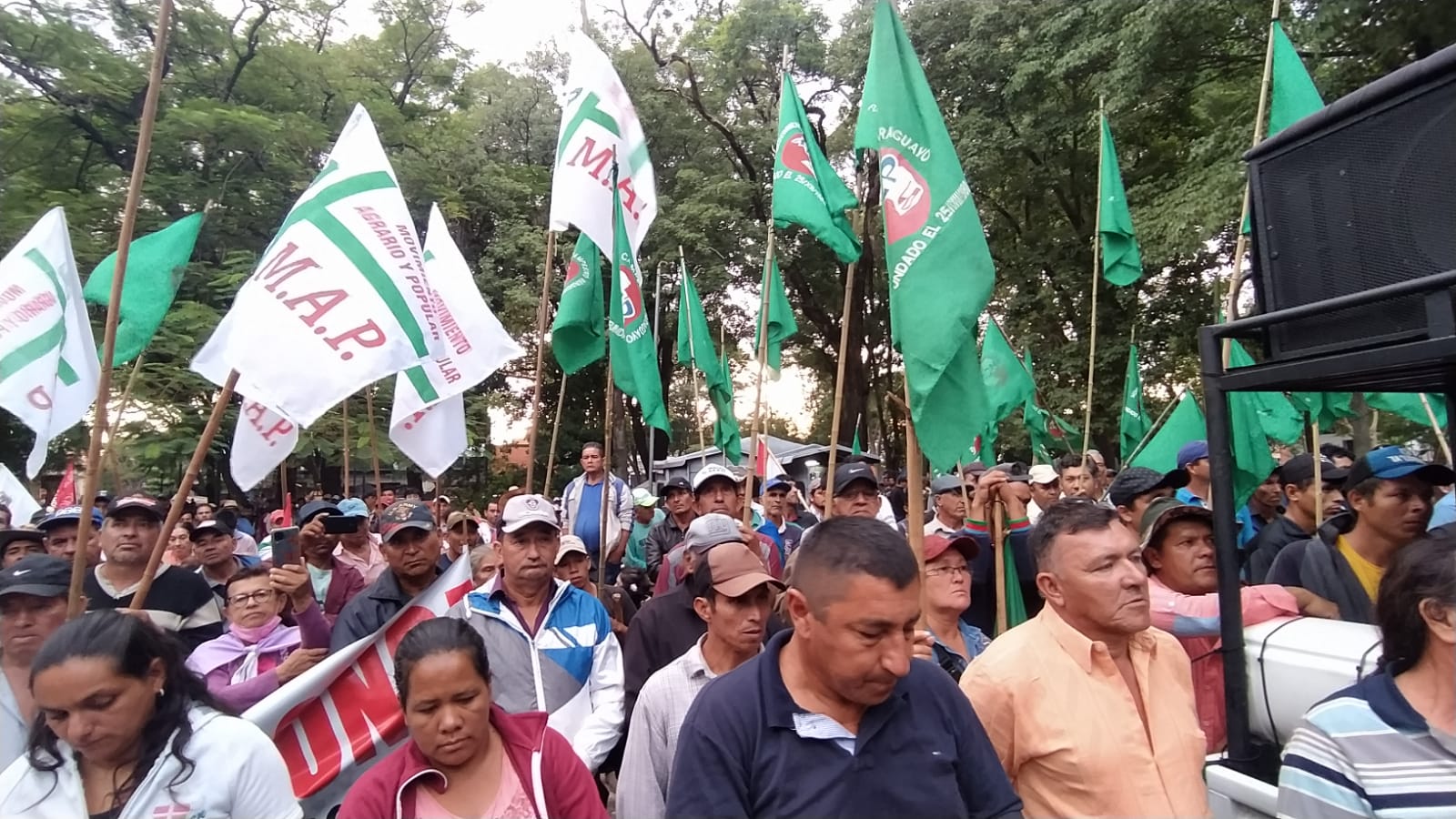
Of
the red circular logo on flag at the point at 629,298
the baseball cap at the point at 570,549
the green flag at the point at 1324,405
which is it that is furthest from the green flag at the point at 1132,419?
the baseball cap at the point at 570,549

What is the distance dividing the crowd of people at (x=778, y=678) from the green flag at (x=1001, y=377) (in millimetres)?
5550

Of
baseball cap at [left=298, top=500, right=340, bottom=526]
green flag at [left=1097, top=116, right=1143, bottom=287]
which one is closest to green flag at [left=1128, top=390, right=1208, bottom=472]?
green flag at [left=1097, top=116, right=1143, bottom=287]

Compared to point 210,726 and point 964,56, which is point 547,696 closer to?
point 210,726

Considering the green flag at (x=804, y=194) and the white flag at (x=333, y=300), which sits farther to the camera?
the green flag at (x=804, y=194)

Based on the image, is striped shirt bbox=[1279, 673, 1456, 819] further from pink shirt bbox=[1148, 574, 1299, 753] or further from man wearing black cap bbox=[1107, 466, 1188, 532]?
man wearing black cap bbox=[1107, 466, 1188, 532]

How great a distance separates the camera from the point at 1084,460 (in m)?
6.50

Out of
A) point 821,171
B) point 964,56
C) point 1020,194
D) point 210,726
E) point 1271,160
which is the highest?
point 964,56

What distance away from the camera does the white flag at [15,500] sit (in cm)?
583

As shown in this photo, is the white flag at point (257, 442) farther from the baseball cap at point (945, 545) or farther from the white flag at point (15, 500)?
the baseball cap at point (945, 545)

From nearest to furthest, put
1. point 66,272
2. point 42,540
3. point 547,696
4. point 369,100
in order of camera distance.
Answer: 1. point 547,696
2. point 42,540
3. point 66,272
4. point 369,100

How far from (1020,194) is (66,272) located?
18.9 metres

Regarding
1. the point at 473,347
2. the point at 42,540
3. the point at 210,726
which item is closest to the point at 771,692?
the point at 210,726

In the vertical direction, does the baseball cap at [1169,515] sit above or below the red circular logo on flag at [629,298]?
below

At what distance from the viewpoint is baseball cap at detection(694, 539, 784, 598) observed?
110 inches
